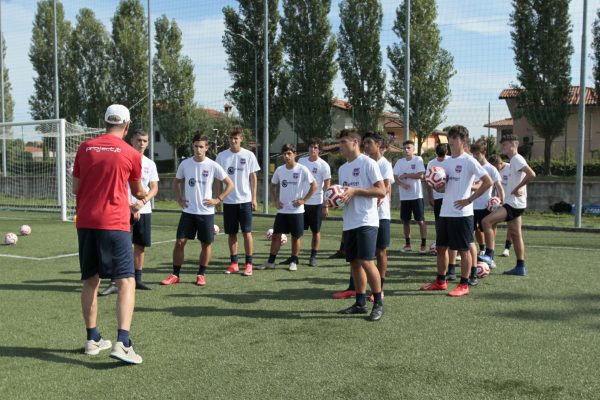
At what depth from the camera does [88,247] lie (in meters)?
4.61

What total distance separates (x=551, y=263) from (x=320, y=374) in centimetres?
668

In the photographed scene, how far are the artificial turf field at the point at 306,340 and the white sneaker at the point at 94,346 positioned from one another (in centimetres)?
9

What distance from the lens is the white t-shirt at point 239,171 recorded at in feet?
28.3

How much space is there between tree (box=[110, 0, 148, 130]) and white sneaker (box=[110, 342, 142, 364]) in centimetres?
3705

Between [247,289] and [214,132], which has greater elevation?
[214,132]

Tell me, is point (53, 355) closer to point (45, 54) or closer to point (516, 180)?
point (516, 180)

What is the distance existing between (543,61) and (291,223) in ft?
74.6

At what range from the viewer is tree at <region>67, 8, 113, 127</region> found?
4084 cm

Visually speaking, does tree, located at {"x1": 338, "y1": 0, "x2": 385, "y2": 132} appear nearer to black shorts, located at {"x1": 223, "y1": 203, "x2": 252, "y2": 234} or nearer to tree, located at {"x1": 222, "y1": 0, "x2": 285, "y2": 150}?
tree, located at {"x1": 222, "y1": 0, "x2": 285, "y2": 150}

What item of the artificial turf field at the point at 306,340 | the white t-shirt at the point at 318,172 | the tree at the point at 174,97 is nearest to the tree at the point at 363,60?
the tree at the point at 174,97

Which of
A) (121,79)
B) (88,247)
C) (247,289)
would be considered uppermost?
(121,79)

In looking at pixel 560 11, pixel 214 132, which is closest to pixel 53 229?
pixel 560 11

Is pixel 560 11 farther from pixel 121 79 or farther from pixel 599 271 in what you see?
pixel 121 79

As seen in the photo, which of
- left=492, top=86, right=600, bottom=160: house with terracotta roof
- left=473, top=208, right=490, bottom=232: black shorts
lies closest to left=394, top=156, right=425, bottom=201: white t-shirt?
left=473, top=208, right=490, bottom=232: black shorts
